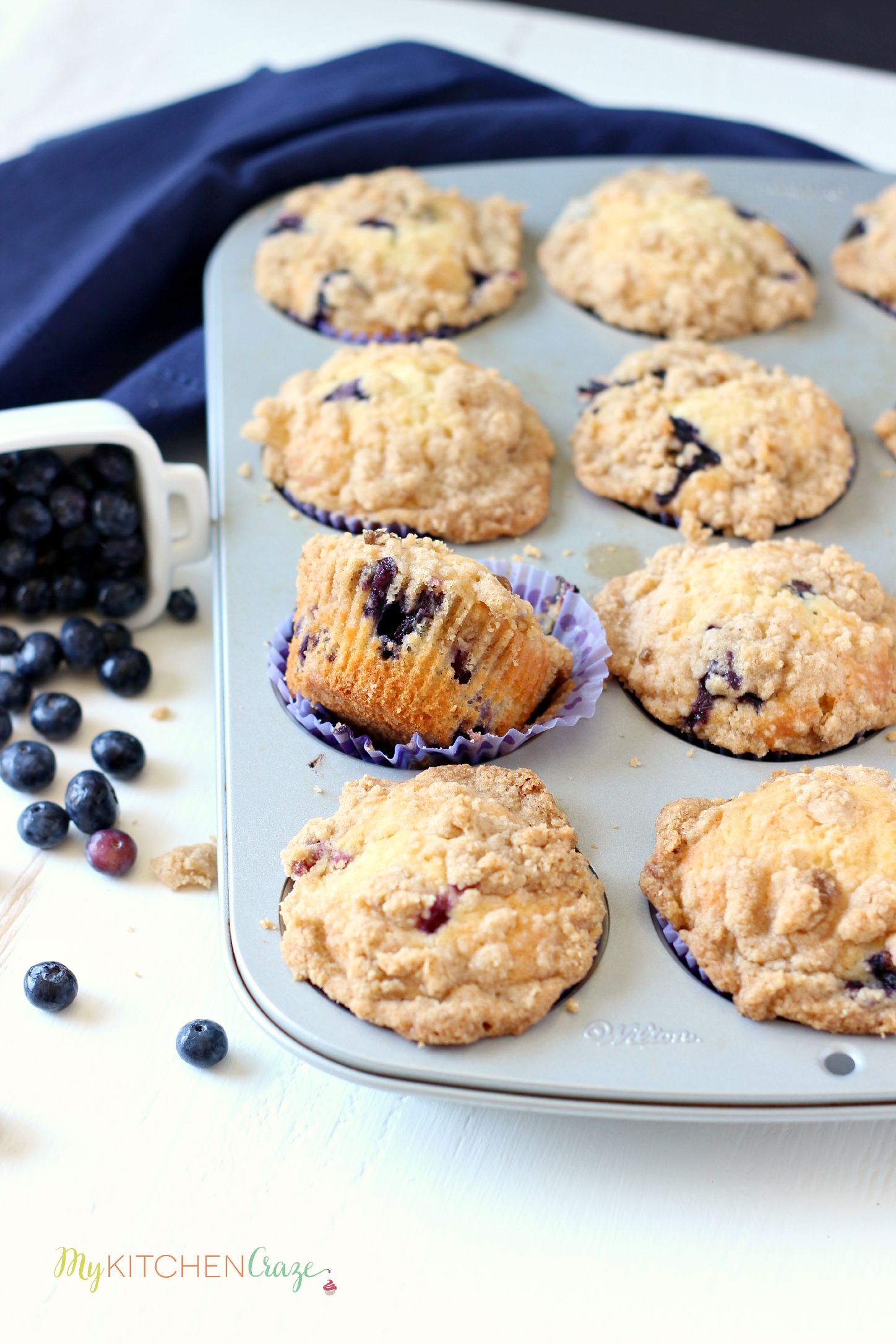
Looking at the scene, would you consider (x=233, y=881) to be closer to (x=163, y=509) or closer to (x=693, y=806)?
(x=693, y=806)

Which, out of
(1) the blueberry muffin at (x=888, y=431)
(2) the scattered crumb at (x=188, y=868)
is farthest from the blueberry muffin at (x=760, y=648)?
(2) the scattered crumb at (x=188, y=868)

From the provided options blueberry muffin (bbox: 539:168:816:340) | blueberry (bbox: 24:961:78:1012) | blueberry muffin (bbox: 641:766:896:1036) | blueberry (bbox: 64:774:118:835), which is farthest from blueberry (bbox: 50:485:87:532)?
blueberry muffin (bbox: 641:766:896:1036)

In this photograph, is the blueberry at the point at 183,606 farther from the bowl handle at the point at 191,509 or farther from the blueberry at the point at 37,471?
the blueberry at the point at 37,471

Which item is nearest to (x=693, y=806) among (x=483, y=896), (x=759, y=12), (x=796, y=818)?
(x=796, y=818)

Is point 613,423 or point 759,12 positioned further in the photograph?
point 759,12

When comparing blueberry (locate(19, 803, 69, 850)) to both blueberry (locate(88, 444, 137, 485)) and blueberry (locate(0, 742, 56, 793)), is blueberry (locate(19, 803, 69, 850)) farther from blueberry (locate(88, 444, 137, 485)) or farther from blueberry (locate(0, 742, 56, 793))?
blueberry (locate(88, 444, 137, 485))

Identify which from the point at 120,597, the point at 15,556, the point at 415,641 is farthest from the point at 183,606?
the point at 415,641
